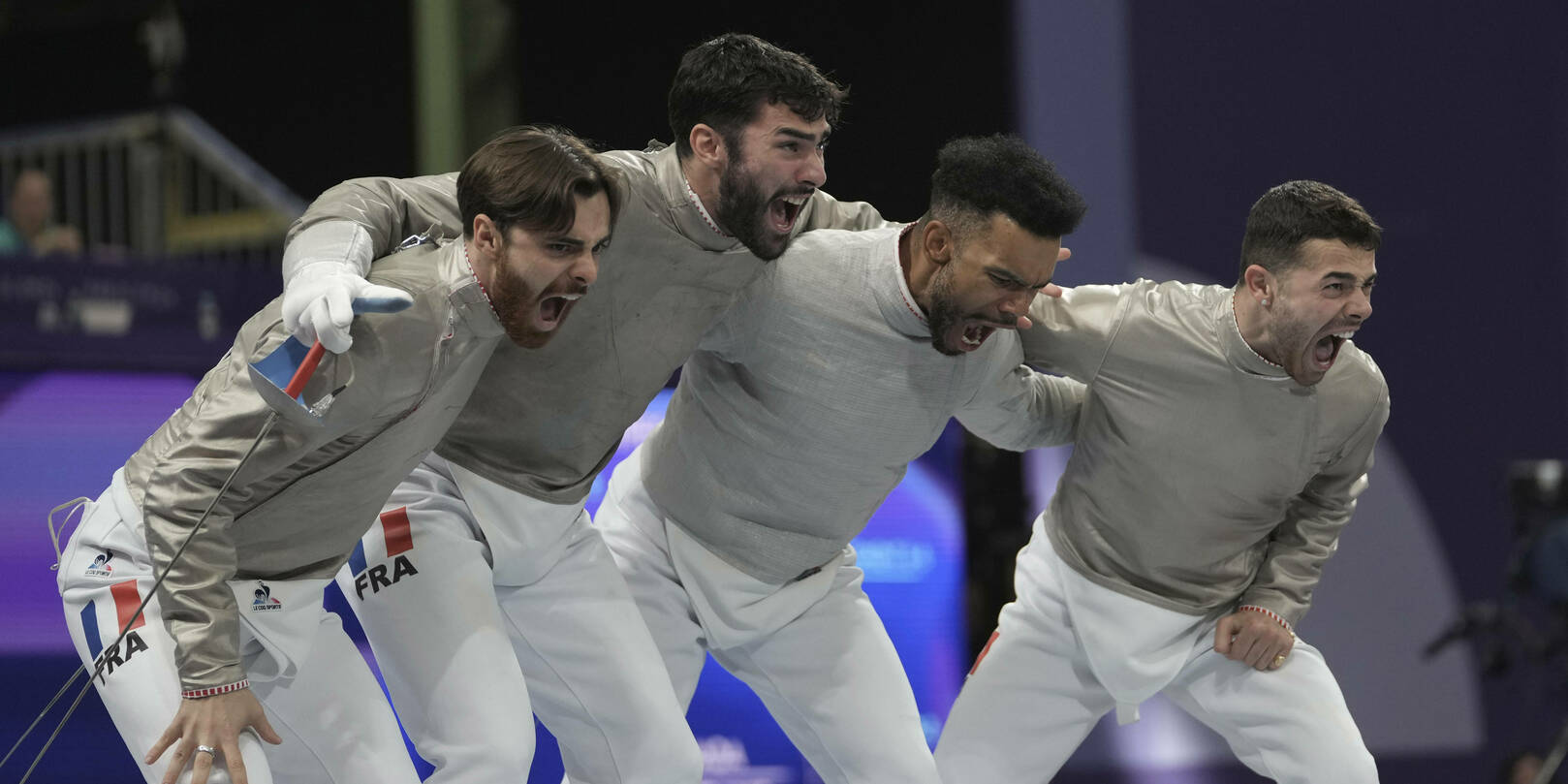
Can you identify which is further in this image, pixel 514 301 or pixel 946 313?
pixel 946 313

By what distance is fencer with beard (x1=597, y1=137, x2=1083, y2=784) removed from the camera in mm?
2598

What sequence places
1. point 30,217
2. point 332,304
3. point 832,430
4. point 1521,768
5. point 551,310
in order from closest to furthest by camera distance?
point 332,304 → point 551,310 → point 832,430 → point 1521,768 → point 30,217

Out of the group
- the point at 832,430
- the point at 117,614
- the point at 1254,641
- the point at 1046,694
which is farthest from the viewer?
the point at 1046,694

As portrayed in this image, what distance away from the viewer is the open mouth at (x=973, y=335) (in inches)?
104

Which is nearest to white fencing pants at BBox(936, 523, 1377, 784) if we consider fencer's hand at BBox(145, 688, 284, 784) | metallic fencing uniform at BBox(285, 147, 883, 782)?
metallic fencing uniform at BBox(285, 147, 883, 782)

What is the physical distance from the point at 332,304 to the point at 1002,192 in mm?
1098

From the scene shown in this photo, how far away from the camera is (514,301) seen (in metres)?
2.26

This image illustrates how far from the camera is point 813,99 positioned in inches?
102

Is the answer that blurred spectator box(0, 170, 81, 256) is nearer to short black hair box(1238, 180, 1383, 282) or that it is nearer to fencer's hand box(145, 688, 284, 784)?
fencer's hand box(145, 688, 284, 784)

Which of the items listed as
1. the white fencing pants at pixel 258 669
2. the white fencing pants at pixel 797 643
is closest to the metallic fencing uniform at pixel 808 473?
the white fencing pants at pixel 797 643

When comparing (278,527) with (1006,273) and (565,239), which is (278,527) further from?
(1006,273)

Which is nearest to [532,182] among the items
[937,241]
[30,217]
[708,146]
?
[708,146]

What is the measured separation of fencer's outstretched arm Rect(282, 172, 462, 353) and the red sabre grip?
0.6 inches

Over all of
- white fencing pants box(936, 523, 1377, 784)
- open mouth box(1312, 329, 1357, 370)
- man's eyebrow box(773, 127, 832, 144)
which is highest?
man's eyebrow box(773, 127, 832, 144)
